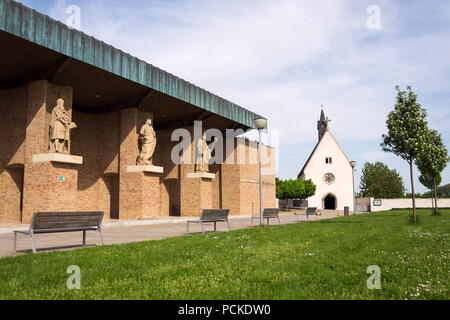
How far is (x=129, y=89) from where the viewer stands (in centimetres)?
2198

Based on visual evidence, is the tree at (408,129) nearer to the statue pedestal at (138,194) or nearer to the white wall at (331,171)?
the statue pedestal at (138,194)

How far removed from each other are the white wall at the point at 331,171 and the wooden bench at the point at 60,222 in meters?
48.9

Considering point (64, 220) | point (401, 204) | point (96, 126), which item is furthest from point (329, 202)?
point (64, 220)

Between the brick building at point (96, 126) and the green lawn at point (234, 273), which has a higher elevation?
the brick building at point (96, 126)

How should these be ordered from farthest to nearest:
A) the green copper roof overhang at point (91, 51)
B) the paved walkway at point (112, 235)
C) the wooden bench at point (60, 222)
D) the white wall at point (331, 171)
A: the white wall at point (331, 171) → the green copper roof overhang at point (91, 51) → the paved walkway at point (112, 235) → the wooden bench at point (60, 222)

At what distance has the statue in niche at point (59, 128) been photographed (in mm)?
17672

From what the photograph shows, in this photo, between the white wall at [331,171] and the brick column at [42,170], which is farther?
the white wall at [331,171]

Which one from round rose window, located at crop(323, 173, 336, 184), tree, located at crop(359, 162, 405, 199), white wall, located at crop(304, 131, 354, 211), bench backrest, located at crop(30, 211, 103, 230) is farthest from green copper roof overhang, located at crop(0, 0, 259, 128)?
tree, located at crop(359, 162, 405, 199)

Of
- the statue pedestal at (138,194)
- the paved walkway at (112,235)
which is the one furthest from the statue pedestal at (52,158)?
the statue pedestal at (138,194)

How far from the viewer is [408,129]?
676 inches

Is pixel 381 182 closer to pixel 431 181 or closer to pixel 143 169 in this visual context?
pixel 431 181

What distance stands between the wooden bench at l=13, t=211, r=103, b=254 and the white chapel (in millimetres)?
49211

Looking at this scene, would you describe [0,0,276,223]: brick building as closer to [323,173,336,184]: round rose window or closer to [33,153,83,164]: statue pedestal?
[33,153,83,164]: statue pedestal
